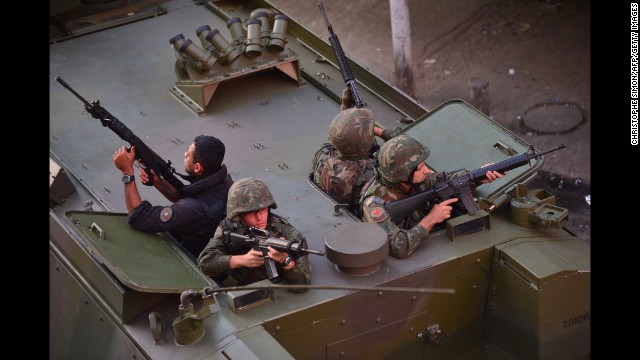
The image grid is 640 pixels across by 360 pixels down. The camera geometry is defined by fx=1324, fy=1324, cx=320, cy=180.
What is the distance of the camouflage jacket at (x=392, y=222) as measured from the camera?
7.96 m

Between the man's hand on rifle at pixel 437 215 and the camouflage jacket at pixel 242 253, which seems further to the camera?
the man's hand on rifle at pixel 437 215

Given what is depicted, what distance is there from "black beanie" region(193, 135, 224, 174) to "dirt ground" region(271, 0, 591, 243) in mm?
4386

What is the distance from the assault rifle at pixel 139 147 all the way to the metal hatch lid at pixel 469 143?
1768 millimetres

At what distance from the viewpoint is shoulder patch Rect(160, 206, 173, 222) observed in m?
8.00

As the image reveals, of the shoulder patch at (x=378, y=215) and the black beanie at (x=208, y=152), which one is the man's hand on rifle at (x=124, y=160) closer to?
the black beanie at (x=208, y=152)

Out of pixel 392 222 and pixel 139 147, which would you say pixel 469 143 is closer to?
pixel 392 222

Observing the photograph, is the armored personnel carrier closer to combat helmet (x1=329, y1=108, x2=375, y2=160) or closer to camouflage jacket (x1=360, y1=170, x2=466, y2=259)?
camouflage jacket (x1=360, y1=170, x2=466, y2=259)

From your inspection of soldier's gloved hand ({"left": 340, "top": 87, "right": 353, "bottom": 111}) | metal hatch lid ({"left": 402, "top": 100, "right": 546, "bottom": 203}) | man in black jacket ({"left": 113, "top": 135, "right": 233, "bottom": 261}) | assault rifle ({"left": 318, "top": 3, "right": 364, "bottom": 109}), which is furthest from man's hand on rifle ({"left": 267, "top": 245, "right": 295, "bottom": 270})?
soldier's gloved hand ({"left": 340, "top": 87, "right": 353, "bottom": 111})

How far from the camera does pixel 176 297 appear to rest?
774 cm

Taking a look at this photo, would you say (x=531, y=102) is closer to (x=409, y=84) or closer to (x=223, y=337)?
(x=409, y=84)

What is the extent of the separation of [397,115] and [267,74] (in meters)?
1.15

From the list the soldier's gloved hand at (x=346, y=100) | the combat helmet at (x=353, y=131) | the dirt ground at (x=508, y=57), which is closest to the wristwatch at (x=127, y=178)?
the combat helmet at (x=353, y=131)

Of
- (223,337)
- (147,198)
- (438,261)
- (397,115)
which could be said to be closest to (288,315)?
(223,337)

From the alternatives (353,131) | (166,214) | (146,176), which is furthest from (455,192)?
(146,176)
